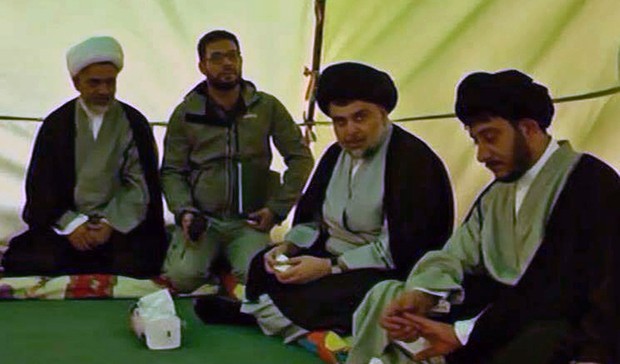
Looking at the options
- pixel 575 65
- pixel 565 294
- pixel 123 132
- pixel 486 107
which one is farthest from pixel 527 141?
pixel 123 132

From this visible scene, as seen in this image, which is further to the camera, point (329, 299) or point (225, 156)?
point (225, 156)

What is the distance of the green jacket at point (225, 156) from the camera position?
3.71 meters

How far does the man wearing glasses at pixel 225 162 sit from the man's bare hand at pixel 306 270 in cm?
71

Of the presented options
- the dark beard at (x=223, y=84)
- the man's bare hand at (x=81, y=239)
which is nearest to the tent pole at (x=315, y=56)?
the dark beard at (x=223, y=84)

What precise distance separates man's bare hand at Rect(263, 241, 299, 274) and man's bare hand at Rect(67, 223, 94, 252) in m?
0.87

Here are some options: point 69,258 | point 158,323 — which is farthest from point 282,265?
point 69,258

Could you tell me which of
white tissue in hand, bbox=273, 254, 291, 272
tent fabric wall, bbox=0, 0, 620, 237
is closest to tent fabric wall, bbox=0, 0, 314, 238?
tent fabric wall, bbox=0, 0, 620, 237

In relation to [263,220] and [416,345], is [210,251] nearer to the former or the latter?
[263,220]

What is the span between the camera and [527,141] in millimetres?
2248

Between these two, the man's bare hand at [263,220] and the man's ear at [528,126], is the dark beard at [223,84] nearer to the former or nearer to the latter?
the man's bare hand at [263,220]

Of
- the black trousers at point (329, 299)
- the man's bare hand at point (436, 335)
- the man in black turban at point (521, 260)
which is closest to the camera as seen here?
the man in black turban at point (521, 260)

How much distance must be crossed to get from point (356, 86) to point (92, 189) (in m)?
1.33

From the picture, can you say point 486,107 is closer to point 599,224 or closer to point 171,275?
point 599,224

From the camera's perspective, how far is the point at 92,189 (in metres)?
3.73
